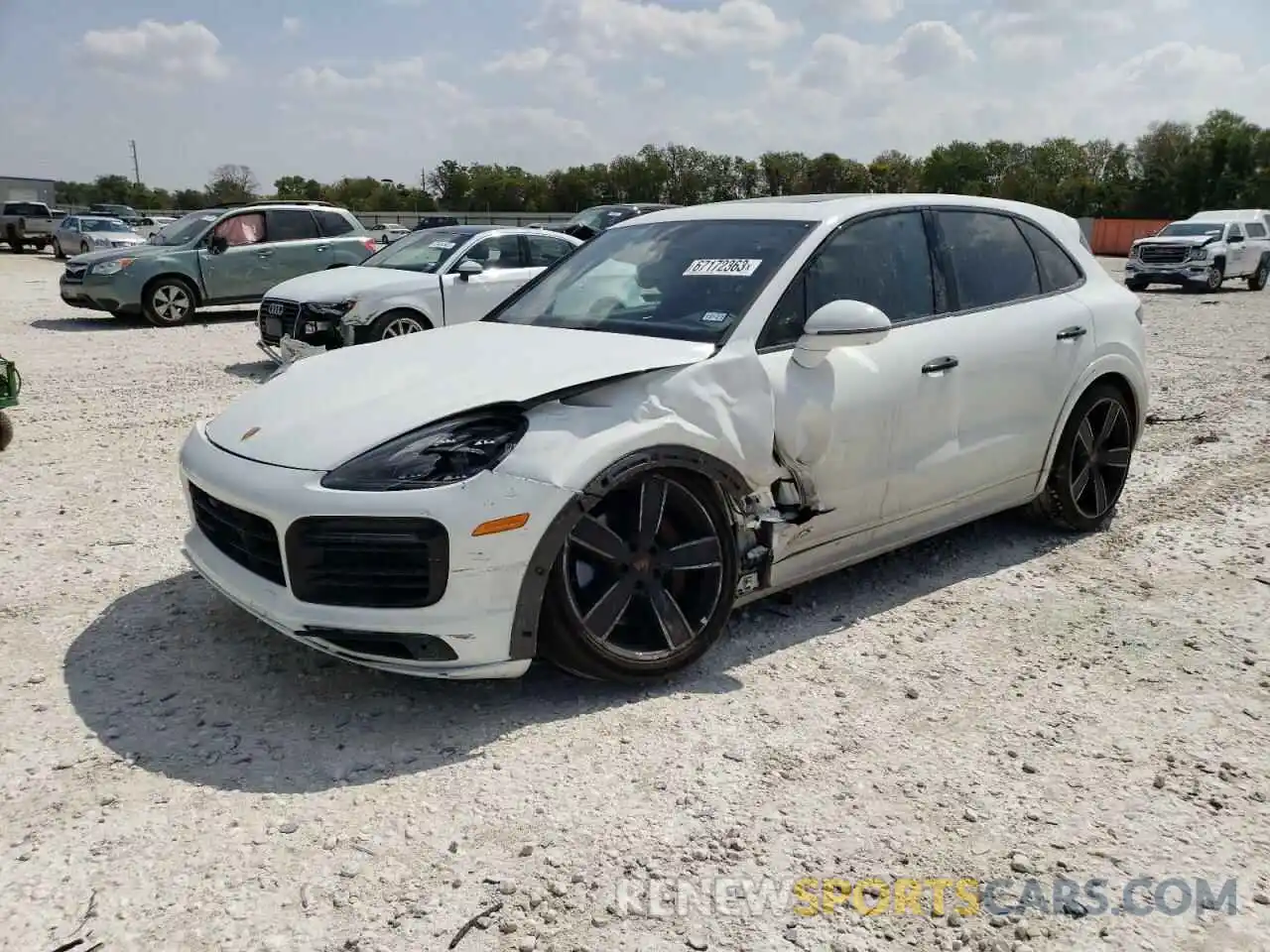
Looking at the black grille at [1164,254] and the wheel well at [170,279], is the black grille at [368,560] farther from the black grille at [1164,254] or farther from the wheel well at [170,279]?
the black grille at [1164,254]

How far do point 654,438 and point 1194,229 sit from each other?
24922 mm

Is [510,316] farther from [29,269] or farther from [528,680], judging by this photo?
[29,269]

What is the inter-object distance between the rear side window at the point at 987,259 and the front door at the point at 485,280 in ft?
19.5

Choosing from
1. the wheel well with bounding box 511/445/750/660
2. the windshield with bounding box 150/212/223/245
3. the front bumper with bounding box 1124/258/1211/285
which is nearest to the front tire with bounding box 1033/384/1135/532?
the wheel well with bounding box 511/445/750/660

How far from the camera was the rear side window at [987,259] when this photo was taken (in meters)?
4.54

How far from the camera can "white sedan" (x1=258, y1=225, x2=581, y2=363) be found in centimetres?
945

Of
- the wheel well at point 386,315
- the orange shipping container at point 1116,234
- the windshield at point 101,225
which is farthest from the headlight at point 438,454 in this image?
the orange shipping container at point 1116,234

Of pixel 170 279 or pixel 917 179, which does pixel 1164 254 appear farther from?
pixel 917 179

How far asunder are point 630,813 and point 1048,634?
2.13 meters

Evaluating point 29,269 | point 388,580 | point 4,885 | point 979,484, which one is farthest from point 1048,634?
point 29,269

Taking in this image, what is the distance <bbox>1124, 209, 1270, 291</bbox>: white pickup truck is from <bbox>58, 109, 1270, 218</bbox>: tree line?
2757 centimetres

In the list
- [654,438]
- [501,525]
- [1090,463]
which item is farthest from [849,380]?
[1090,463]

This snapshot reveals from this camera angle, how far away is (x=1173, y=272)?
2308 cm

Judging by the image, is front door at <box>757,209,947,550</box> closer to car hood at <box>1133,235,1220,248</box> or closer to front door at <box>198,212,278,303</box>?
front door at <box>198,212,278,303</box>
